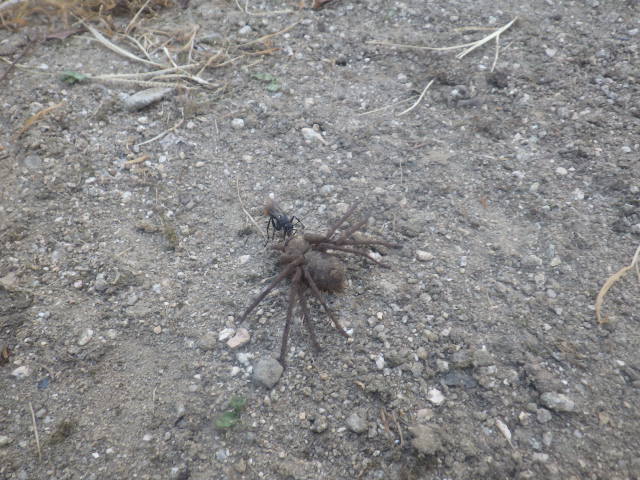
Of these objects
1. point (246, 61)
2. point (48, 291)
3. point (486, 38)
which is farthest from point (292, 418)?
point (486, 38)

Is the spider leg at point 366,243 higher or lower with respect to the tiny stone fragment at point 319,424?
A: higher

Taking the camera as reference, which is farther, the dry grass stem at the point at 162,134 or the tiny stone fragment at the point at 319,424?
→ the dry grass stem at the point at 162,134

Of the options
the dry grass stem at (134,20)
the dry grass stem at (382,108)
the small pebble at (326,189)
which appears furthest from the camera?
the dry grass stem at (134,20)

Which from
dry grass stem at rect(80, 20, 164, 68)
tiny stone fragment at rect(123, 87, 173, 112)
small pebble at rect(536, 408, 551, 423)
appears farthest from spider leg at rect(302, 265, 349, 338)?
dry grass stem at rect(80, 20, 164, 68)

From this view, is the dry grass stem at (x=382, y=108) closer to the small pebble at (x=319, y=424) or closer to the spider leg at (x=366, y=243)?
the spider leg at (x=366, y=243)

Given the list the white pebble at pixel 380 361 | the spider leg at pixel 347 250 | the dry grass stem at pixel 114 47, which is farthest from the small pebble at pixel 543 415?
the dry grass stem at pixel 114 47

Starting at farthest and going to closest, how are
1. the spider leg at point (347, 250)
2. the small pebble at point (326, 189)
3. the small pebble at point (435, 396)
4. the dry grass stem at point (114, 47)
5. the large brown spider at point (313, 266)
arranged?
the dry grass stem at point (114, 47)
the small pebble at point (326, 189)
the spider leg at point (347, 250)
the large brown spider at point (313, 266)
the small pebble at point (435, 396)

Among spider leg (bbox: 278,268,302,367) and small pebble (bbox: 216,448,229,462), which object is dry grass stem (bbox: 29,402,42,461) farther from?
spider leg (bbox: 278,268,302,367)
